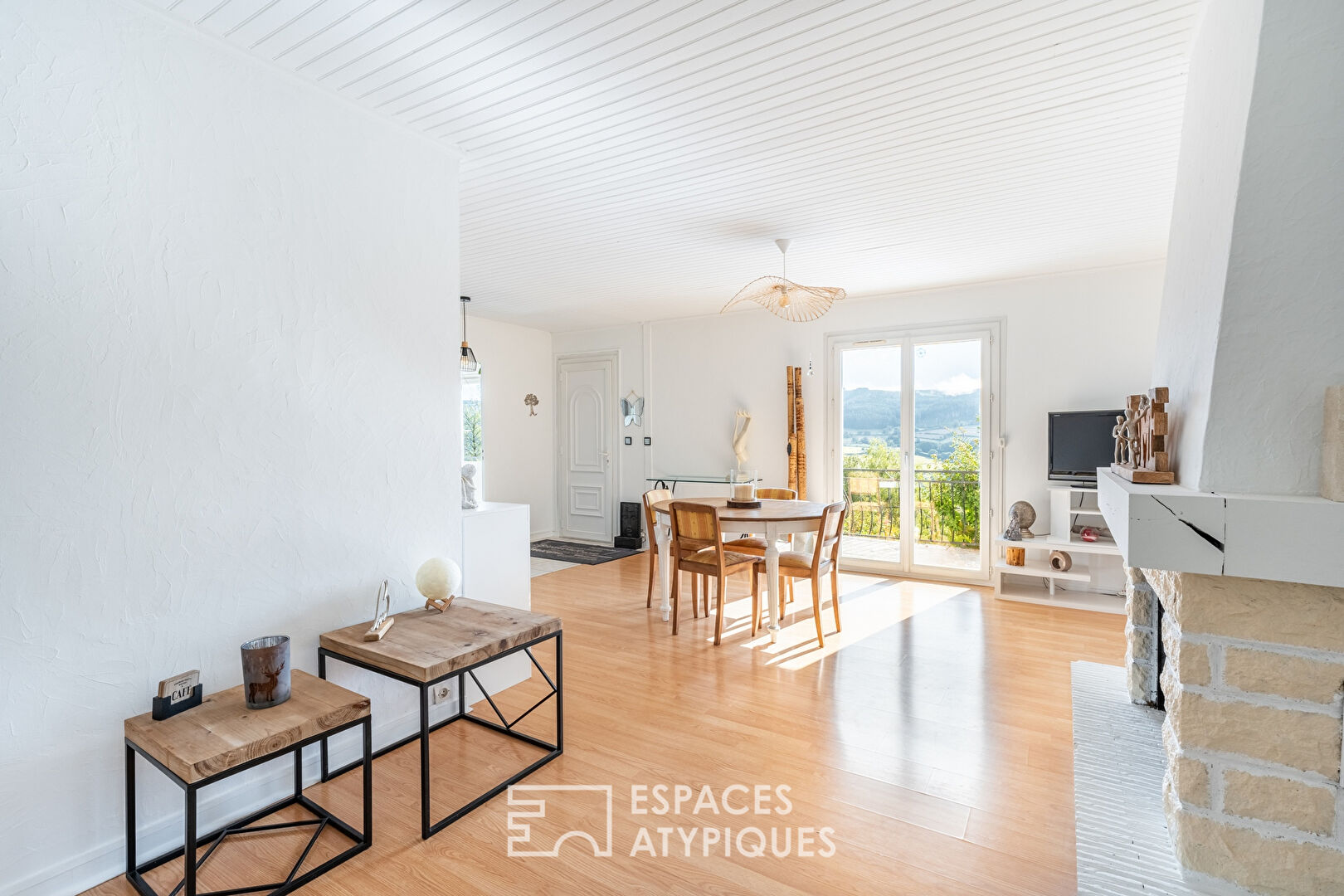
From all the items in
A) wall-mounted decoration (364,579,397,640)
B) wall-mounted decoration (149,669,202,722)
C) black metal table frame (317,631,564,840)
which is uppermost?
wall-mounted decoration (364,579,397,640)

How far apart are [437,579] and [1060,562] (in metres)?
4.40

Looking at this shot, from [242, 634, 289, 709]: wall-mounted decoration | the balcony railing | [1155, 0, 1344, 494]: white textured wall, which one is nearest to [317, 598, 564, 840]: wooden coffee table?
[242, 634, 289, 709]: wall-mounted decoration

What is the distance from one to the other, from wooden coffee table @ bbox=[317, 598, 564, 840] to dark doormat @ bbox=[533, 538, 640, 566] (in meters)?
3.63

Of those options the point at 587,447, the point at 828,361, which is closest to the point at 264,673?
the point at 828,361

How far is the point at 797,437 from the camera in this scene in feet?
19.5

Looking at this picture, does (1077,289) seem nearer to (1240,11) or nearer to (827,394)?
(827,394)

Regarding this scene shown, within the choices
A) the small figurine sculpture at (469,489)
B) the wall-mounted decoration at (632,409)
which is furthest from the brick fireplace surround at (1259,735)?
the wall-mounted decoration at (632,409)

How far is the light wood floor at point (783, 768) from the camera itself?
1.78 meters

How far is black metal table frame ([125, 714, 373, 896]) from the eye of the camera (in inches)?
60.2

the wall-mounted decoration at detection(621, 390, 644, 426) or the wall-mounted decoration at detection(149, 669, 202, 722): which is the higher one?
the wall-mounted decoration at detection(621, 390, 644, 426)
